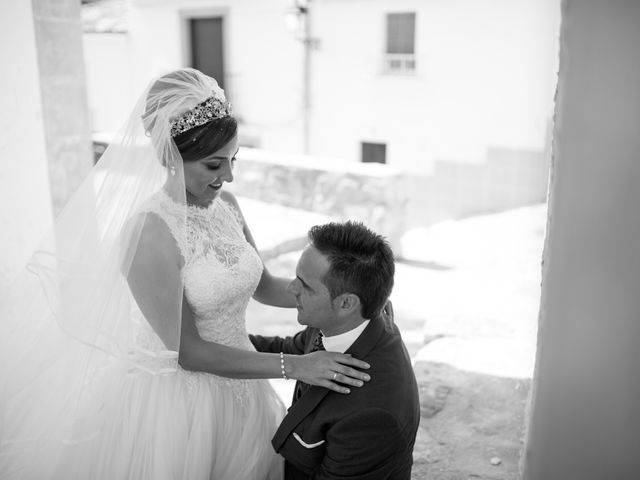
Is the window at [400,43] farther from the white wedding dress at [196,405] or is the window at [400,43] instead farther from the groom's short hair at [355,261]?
the groom's short hair at [355,261]

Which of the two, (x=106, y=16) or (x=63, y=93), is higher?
(x=106, y=16)

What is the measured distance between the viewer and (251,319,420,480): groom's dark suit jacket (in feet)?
5.59

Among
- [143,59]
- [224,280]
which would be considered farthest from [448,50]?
[224,280]

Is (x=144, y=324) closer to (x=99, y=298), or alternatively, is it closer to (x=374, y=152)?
(x=99, y=298)

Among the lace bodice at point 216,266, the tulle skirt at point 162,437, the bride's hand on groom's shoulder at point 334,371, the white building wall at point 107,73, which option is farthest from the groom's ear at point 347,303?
the white building wall at point 107,73

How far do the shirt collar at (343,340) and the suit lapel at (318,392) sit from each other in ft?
0.08

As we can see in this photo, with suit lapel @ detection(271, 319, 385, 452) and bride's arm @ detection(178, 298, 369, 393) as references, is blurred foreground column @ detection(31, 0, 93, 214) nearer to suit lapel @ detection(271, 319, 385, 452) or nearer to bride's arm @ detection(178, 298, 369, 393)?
bride's arm @ detection(178, 298, 369, 393)

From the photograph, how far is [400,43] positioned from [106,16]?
8.59 meters

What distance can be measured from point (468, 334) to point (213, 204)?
2258 mm

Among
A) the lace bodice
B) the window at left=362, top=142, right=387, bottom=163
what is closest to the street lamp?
the window at left=362, top=142, right=387, bottom=163

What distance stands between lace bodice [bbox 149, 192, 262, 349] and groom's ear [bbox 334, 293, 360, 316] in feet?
1.52

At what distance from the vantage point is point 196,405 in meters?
2.15

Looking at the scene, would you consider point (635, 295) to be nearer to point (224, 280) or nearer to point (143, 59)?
point (224, 280)

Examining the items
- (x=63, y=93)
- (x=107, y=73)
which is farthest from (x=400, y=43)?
(x=63, y=93)
